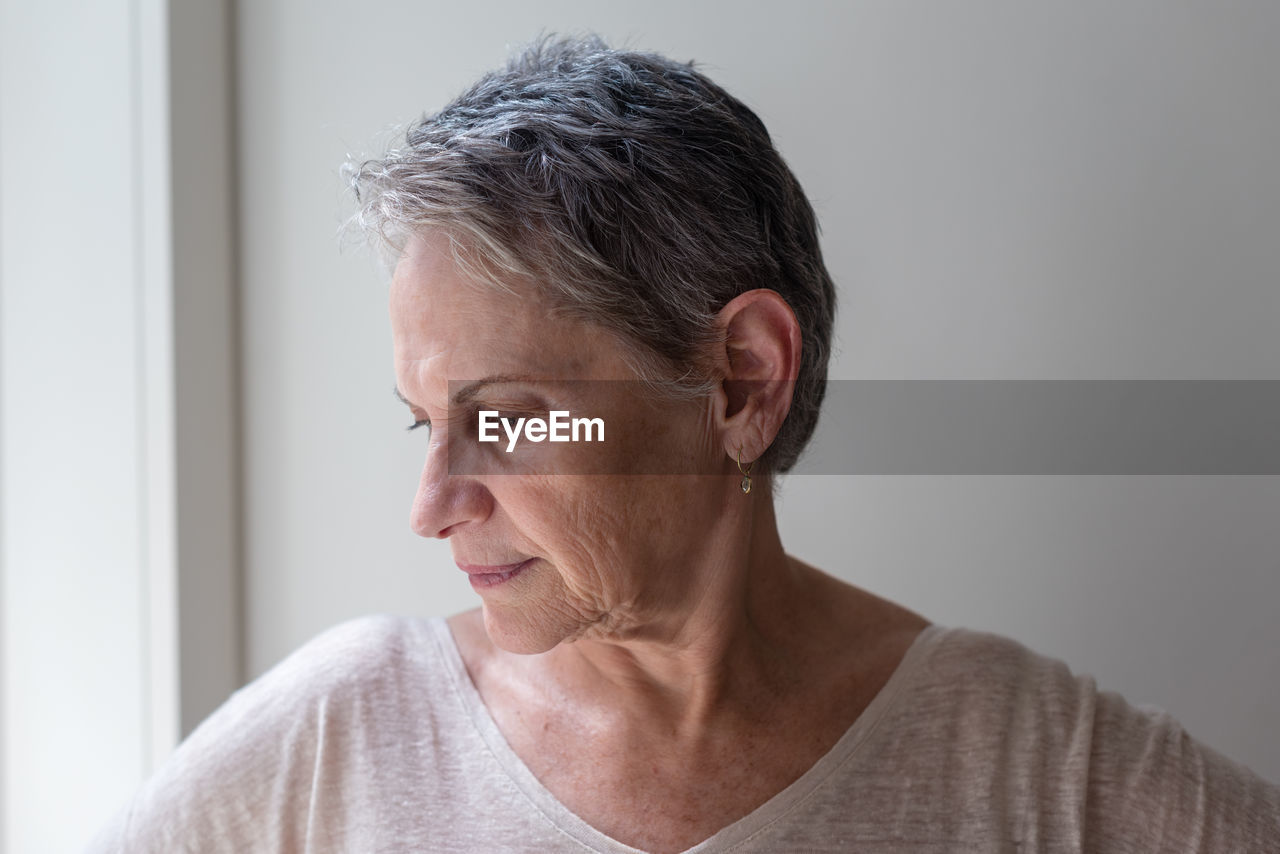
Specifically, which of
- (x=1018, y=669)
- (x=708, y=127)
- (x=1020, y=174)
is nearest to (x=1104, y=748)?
(x=1018, y=669)

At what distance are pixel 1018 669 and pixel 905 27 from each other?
776 mm

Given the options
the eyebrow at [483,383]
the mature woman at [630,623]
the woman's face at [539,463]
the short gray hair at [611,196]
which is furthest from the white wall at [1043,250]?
the eyebrow at [483,383]

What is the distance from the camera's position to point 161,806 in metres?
1.12

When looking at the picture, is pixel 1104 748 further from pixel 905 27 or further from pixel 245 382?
pixel 245 382

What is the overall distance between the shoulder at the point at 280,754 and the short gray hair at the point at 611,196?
496mm

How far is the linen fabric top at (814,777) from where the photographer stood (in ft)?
3.40

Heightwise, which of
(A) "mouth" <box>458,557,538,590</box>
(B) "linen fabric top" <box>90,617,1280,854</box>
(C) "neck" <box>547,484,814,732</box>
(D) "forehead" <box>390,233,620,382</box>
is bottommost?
(B) "linen fabric top" <box>90,617,1280,854</box>

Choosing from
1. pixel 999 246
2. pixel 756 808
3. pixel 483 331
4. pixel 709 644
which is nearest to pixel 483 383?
pixel 483 331

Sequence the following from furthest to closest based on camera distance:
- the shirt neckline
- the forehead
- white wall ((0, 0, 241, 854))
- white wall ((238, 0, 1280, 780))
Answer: white wall ((0, 0, 241, 854))
white wall ((238, 0, 1280, 780))
the shirt neckline
the forehead

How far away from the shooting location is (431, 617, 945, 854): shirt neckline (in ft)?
3.34

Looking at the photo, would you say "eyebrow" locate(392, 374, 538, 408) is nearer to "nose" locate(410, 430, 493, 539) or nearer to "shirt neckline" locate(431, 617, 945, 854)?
"nose" locate(410, 430, 493, 539)

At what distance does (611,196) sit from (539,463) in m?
0.25

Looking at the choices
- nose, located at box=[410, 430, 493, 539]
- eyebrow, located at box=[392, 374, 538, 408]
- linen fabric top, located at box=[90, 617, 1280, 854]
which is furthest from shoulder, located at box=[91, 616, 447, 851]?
eyebrow, located at box=[392, 374, 538, 408]

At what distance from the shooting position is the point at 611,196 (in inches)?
36.4
